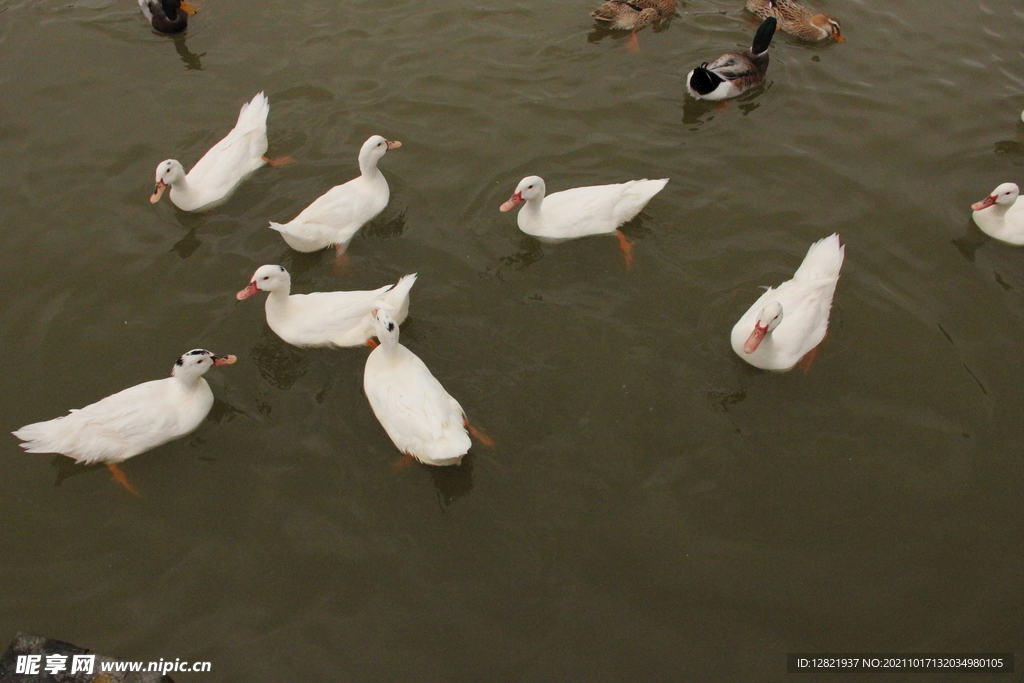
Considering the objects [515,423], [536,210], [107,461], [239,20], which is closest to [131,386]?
[107,461]

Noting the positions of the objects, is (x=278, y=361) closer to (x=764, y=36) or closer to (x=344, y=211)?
(x=344, y=211)

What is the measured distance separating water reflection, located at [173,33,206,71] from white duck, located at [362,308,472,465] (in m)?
5.74

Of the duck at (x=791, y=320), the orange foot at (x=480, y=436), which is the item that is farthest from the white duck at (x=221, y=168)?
the duck at (x=791, y=320)

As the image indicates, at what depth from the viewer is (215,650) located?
4402 millimetres

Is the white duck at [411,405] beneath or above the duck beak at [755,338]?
beneath

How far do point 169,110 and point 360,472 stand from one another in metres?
5.74

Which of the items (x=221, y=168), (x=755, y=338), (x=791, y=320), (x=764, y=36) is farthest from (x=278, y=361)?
(x=764, y=36)

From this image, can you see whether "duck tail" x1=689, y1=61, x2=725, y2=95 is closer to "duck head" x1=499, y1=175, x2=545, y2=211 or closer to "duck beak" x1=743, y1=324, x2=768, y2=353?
"duck head" x1=499, y1=175, x2=545, y2=211

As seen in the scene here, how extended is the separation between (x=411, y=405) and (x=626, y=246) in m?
2.96

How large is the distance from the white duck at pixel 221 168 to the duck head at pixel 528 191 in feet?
9.78

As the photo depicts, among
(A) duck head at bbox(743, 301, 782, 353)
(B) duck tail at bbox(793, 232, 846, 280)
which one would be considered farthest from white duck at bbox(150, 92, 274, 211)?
(B) duck tail at bbox(793, 232, 846, 280)

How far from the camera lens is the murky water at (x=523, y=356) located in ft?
15.0

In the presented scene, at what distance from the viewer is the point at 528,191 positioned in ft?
20.9

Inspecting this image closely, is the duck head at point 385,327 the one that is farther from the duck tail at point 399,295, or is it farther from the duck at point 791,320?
the duck at point 791,320
